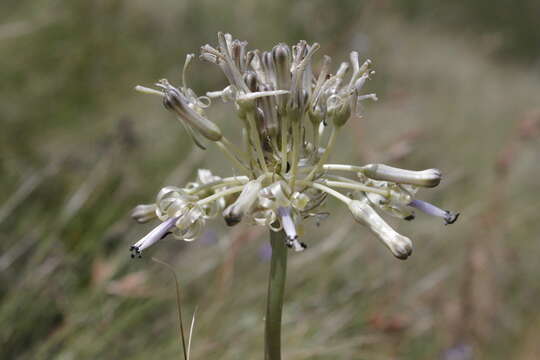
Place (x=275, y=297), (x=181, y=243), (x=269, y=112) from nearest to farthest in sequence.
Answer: (x=275, y=297) → (x=269, y=112) → (x=181, y=243)

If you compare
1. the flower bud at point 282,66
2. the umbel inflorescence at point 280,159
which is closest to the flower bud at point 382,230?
the umbel inflorescence at point 280,159

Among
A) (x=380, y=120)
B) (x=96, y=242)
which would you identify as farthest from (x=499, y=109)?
(x=96, y=242)

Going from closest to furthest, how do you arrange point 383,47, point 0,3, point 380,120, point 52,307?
1. point 52,307
2. point 0,3
3. point 380,120
4. point 383,47

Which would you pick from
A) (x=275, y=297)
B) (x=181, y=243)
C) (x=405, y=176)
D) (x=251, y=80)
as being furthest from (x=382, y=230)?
(x=181, y=243)

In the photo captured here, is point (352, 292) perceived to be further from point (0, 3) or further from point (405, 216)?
point (0, 3)

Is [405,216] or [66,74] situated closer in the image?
[405,216]

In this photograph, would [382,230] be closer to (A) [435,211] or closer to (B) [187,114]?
(A) [435,211]

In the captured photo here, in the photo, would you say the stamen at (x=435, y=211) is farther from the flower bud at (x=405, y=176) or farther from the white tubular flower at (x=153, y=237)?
the white tubular flower at (x=153, y=237)
